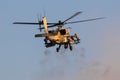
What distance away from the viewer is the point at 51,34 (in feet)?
452

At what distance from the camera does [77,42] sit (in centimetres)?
14550

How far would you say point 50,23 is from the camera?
462ft

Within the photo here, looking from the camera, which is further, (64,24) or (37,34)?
(64,24)

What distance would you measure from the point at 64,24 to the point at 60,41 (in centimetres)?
574

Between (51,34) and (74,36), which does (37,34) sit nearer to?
(51,34)

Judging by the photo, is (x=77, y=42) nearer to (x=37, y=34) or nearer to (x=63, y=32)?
(x=63, y=32)

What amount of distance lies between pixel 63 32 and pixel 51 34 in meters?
5.89

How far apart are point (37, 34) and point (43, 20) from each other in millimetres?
6708

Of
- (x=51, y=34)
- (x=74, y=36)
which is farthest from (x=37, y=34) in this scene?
(x=74, y=36)

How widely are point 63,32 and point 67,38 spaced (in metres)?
1.51

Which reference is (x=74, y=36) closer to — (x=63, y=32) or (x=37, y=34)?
(x=63, y=32)

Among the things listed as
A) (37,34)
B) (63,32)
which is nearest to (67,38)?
(63,32)

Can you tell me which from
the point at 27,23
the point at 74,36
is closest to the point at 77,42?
the point at 74,36

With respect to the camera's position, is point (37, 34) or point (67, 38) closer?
point (37, 34)
